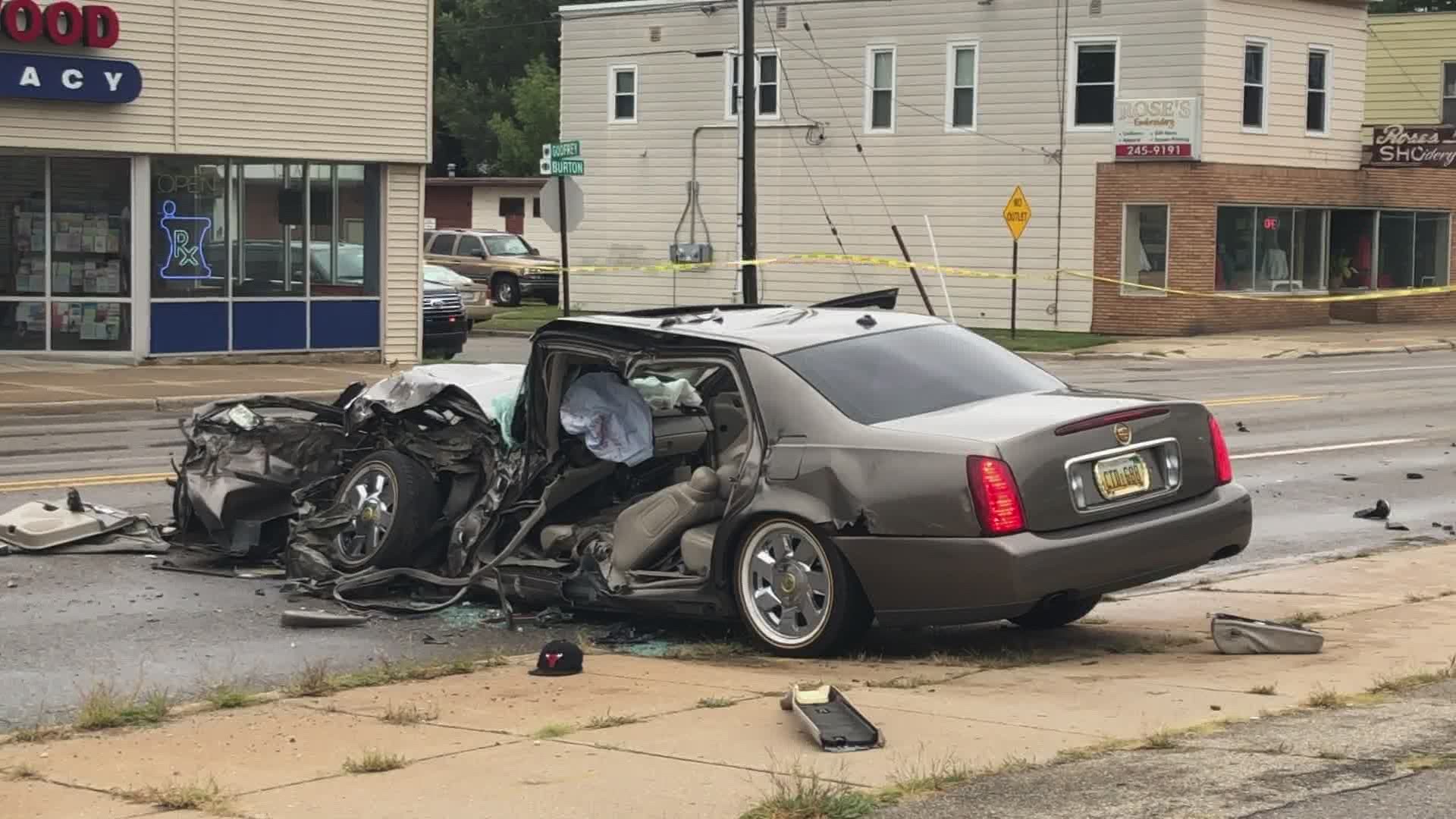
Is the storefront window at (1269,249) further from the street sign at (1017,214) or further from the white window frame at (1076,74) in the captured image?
the street sign at (1017,214)

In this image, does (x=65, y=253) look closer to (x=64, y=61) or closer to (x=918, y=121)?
(x=64, y=61)

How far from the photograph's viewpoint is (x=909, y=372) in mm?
8711

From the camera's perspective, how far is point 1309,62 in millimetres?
37562

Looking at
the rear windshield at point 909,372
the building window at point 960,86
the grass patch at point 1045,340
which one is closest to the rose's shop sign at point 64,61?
the grass patch at point 1045,340

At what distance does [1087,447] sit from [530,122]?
222 feet

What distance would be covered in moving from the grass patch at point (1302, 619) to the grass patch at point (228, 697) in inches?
179

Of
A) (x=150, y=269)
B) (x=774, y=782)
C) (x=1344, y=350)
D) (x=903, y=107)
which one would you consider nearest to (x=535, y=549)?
(x=774, y=782)

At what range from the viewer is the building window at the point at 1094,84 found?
118ft

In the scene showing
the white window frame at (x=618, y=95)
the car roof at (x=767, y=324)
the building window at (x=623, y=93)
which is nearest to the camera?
the car roof at (x=767, y=324)

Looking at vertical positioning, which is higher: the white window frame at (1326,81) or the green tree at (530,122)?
the green tree at (530,122)

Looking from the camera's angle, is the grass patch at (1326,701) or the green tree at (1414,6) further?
the green tree at (1414,6)

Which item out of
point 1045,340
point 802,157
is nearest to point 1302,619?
point 1045,340

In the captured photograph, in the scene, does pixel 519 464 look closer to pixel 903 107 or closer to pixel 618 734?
pixel 618 734

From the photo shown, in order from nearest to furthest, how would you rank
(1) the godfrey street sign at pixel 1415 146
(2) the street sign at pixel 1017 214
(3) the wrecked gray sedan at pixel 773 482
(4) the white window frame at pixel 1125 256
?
(3) the wrecked gray sedan at pixel 773 482 → (2) the street sign at pixel 1017 214 → (4) the white window frame at pixel 1125 256 → (1) the godfrey street sign at pixel 1415 146
